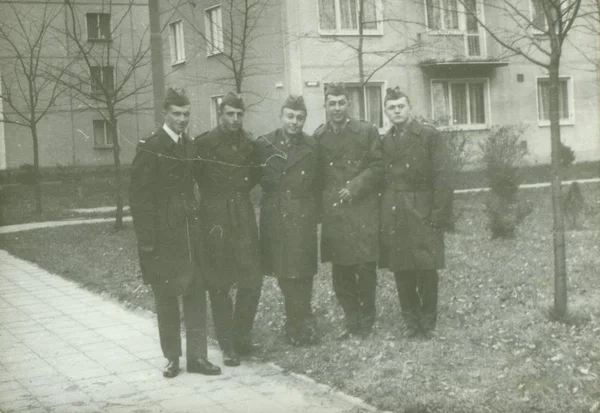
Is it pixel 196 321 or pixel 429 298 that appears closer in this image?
pixel 196 321

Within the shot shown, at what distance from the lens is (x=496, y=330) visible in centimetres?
602

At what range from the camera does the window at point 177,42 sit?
35.4ft

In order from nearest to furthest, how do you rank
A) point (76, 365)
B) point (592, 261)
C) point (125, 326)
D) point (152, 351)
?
point (76, 365) < point (152, 351) < point (125, 326) < point (592, 261)

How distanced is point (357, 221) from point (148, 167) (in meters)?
1.64

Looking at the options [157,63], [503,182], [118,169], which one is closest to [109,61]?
[118,169]

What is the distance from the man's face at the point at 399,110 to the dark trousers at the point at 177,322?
6.33 feet

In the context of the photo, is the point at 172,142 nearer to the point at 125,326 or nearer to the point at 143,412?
the point at 143,412

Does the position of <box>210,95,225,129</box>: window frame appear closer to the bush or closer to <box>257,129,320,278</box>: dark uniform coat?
the bush

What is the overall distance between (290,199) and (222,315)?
1022 mm

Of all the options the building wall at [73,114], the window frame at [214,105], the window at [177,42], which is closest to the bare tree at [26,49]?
the building wall at [73,114]

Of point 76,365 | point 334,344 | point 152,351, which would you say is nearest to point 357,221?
point 334,344

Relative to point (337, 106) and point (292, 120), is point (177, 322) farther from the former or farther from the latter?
point (337, 106)

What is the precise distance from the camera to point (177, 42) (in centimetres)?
1141

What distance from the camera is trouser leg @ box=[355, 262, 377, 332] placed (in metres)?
6.01
